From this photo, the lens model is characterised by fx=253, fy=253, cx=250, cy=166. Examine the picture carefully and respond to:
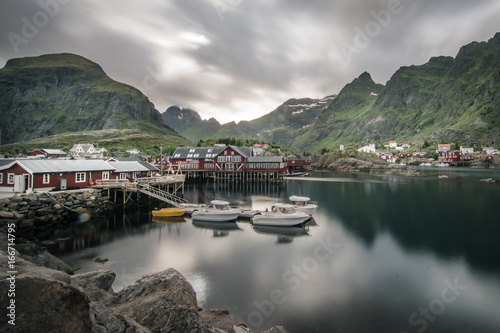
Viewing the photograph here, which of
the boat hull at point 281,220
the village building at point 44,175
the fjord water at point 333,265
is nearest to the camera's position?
the fjord water at point 333,265

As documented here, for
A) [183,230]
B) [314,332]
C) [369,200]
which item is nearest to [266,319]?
[314,332]

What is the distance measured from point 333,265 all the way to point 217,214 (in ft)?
50.4

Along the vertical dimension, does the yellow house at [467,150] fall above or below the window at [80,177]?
above

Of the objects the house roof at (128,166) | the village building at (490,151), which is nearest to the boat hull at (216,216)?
the house roof at (128,166)

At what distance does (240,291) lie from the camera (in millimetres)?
15805

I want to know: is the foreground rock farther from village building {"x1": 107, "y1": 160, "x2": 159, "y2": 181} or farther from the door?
village building {"x1": 107, "y1": 160, "x2": 159, "y2": 181}

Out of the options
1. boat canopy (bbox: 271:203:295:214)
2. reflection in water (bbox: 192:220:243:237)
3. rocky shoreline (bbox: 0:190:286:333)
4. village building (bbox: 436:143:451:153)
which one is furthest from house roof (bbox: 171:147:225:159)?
village building (bbox: 436:143:451:153)

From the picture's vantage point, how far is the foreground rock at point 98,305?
4.82 meters

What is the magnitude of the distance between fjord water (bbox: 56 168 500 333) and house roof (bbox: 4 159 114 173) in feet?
30.2

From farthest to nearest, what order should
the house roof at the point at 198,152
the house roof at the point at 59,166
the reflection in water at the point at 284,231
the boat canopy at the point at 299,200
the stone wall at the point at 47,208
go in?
the house roof at the point at 198,152 → the boat canopy at the point at 299,200 → the house roof at the point at 59,166 → the reflection in water at the point at 284,231 → the stone wall at the point at 47,208

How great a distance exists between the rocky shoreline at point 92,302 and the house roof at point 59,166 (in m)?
19.4

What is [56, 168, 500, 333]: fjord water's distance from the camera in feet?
44.5

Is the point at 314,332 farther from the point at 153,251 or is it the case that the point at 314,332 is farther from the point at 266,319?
the point at 153,251

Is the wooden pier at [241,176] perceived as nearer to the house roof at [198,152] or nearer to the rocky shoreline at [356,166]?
the house roof at [198,152]
